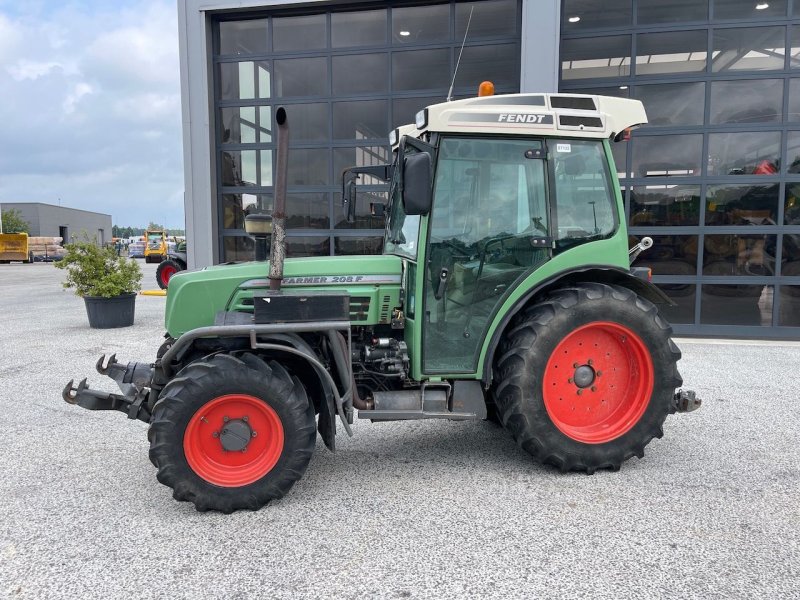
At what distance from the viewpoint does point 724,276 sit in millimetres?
7828

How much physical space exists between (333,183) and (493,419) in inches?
222

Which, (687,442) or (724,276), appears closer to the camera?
(687,442)

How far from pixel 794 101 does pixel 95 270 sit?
34.4 feet

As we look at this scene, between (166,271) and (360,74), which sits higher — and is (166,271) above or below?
below

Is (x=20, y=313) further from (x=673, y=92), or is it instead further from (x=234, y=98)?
(x=673, y=92)

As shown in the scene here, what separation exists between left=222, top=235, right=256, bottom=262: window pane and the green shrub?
1472mm

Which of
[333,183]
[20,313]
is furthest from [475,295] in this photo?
[20,313]

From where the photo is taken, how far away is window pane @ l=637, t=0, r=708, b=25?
303 inches

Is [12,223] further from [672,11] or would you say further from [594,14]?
[672,11]

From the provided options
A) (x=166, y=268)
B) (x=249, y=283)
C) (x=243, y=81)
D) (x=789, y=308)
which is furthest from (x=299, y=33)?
(x=789, y=308)

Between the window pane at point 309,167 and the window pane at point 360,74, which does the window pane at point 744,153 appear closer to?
the window pane at point 360,74

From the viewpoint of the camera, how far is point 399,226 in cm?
371

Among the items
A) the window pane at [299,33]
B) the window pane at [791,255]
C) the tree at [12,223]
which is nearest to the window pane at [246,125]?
the window pane at [299,33]

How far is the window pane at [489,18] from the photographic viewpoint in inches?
321
